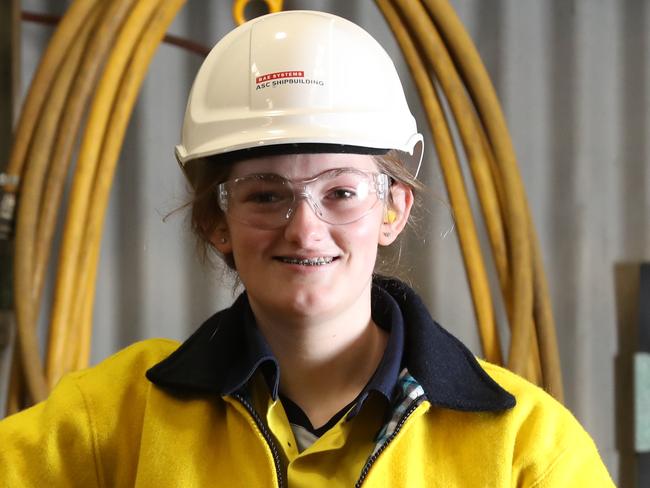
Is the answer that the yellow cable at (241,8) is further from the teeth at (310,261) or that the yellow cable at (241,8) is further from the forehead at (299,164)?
the teeth at (310,261)

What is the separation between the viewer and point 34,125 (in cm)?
151

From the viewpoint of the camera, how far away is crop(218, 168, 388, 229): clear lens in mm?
1000

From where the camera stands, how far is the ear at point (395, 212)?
112 cm

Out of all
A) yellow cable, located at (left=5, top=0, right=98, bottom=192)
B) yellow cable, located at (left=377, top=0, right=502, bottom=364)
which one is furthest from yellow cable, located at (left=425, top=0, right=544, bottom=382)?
yellow cable, located at (left=5, top=0, right=98, bottom=192)

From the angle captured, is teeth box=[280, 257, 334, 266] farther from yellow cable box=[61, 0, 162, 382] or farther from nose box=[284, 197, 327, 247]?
yellow cable box=[61, 0, 162, 382]

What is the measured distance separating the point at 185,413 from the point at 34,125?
2.23 feet

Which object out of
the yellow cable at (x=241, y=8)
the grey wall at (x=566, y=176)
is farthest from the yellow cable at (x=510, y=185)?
the grey wall at (x=566, y=176)

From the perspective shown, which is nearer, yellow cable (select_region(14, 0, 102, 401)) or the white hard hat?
the white hard hat

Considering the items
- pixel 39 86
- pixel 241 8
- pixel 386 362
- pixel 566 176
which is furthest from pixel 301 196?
pixel 566 176

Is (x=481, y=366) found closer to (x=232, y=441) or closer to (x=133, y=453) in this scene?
(x=232, y=441)

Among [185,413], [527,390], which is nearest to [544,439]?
[527,390]

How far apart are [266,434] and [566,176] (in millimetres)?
1279

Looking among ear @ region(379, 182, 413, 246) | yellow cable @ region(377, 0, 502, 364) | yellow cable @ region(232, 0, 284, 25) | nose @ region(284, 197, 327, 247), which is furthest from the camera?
yellow cable @ region(377, 0, 502, 364)

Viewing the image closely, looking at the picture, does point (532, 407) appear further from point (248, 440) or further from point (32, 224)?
point (32, 224)
